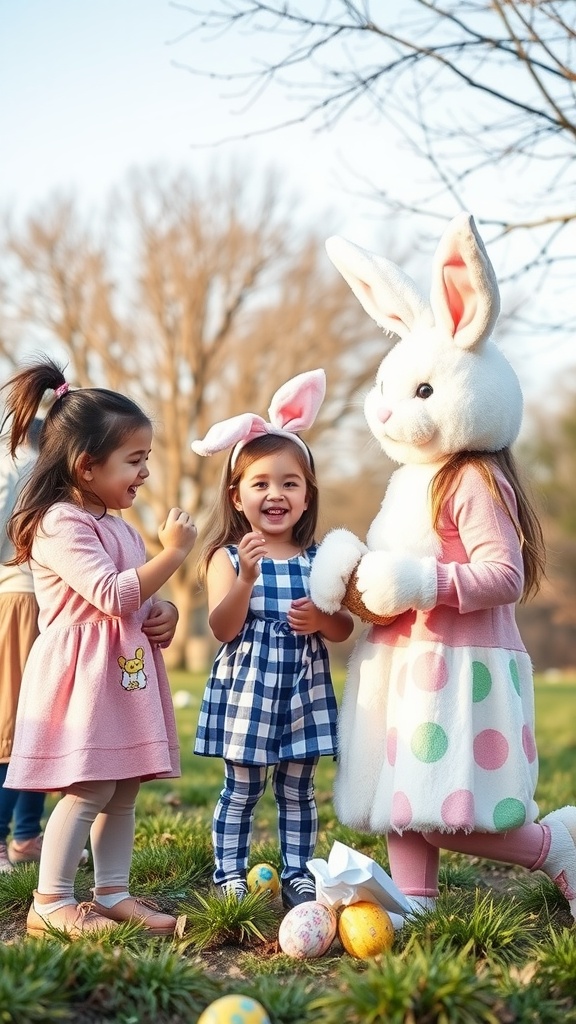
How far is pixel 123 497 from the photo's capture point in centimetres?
321

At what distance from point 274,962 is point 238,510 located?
4.79 ft

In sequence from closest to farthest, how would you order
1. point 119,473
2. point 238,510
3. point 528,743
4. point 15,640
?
1. point 528,743
2. point 119,473
3. point 238,510
4. point 15,640

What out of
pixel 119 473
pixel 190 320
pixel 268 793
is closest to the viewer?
pixel 119 473

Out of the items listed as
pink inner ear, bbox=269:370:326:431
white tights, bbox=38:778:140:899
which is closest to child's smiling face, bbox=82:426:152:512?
pink inner ear, bbox=269:370:326:431

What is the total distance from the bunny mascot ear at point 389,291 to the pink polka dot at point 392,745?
129 centimetres

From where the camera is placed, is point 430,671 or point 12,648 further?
point 12,648

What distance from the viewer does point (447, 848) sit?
3021 mm

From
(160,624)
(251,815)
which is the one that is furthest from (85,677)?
(251,815)

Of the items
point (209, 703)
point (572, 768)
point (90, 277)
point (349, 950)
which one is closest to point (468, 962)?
point (349, 950)

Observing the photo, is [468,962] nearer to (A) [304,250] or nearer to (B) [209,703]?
(B) [209,703]

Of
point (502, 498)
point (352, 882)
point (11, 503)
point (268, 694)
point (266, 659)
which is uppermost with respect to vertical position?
point (11, 503)

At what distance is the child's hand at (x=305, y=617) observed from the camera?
3.22m

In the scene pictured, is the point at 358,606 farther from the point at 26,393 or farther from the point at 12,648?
the point at 12,648

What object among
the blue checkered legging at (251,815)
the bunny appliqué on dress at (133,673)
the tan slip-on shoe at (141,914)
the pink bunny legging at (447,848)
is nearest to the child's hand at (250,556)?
the bunny appliqué on dress at (133,673)
